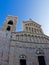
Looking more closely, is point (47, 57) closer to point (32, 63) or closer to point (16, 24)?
point (32, 63)

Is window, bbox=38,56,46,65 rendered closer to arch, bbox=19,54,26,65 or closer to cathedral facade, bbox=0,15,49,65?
cathedral facade, bbox=0,15,49,65

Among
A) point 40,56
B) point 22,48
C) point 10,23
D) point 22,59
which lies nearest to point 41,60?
point 40,56

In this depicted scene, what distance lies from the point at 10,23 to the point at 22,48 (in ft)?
22.6

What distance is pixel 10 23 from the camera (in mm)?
22938

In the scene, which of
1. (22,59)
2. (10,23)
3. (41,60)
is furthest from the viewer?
(10,23)

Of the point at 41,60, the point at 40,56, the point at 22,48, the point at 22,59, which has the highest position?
the point at 22,48

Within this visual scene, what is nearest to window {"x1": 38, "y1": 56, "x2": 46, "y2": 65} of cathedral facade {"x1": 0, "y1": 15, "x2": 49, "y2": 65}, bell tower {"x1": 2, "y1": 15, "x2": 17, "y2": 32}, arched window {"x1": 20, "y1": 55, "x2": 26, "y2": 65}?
cathedral facade {"x1": 0, "y1": 15, "x2": 49, "y2": 65}

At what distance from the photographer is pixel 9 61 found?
16219 millimetres

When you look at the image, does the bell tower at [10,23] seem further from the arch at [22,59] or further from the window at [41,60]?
the window at [41,60]

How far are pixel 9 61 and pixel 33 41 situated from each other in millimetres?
5483

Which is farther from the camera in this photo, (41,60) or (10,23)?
(10,23)

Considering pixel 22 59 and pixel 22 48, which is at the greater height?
pixel 22 48

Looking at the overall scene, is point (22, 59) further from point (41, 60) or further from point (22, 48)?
point (41, 60)

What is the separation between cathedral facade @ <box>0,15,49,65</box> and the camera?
16.8 metres
